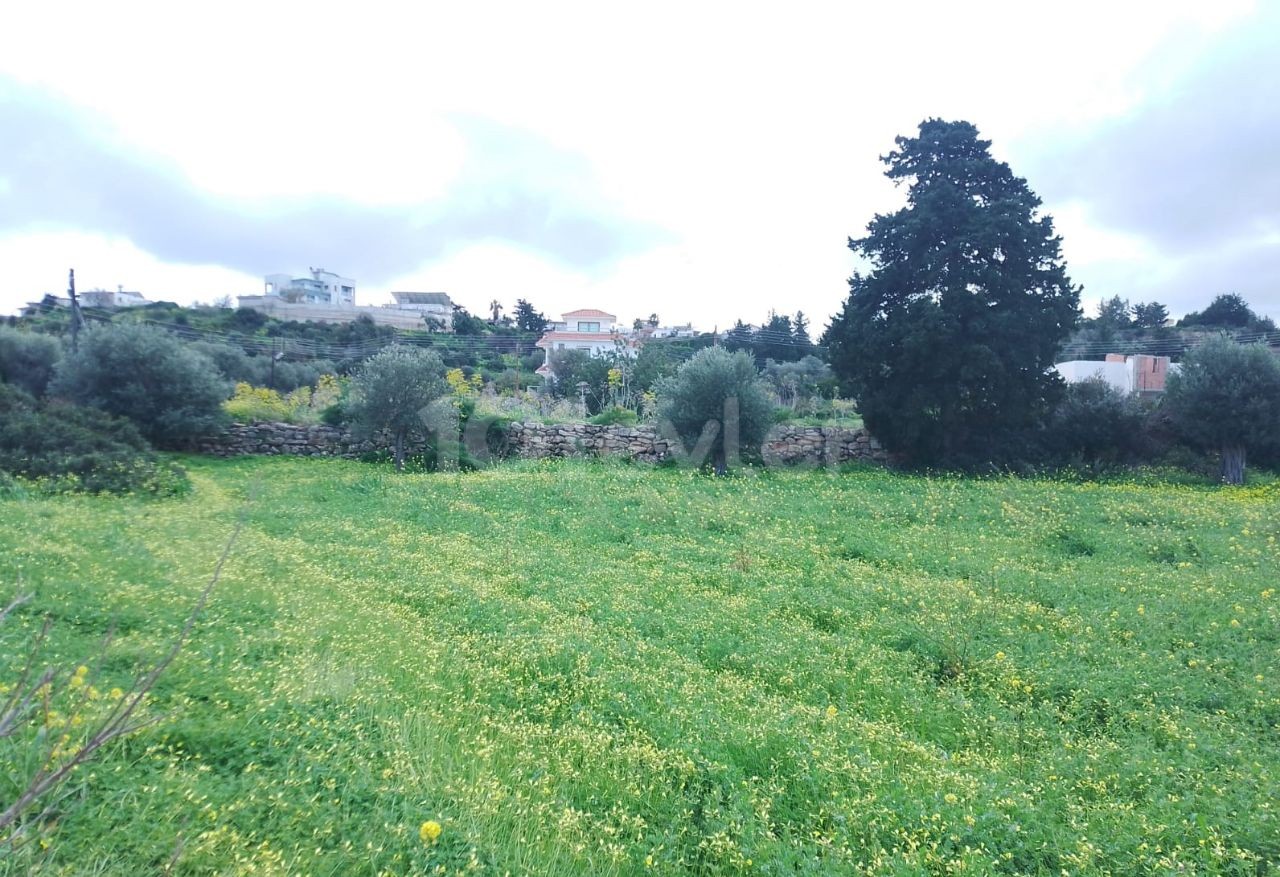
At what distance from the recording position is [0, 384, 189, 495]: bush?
10.8 metres

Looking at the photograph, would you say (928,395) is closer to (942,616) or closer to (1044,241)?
(1044,241)

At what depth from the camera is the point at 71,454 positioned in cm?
1122

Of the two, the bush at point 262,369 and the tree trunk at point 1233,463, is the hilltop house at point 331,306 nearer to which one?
the bush at point 262,369

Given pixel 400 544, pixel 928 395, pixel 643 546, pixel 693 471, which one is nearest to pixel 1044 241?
pixel 928 395

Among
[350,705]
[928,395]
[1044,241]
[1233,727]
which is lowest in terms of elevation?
[1233,727]

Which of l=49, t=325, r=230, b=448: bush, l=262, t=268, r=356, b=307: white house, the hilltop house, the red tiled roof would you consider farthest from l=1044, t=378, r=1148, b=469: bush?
l=262, t=268, r=356, b=307: white house

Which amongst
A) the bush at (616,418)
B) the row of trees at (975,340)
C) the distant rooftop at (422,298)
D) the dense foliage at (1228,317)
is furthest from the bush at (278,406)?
the distant rooftop at (422,298)

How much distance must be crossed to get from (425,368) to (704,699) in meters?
13.5

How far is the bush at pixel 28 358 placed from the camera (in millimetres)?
21906

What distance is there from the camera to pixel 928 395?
15922 mm

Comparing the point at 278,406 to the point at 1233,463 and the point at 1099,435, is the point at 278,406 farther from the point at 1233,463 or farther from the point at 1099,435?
the point at 1233,463

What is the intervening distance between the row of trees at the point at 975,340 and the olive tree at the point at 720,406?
143 inches

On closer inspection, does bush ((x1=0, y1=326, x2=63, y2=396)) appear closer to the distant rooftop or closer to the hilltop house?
the hilltop house

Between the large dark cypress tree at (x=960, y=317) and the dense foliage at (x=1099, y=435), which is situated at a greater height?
the large dark cypress tree at (x=960, y=317)
